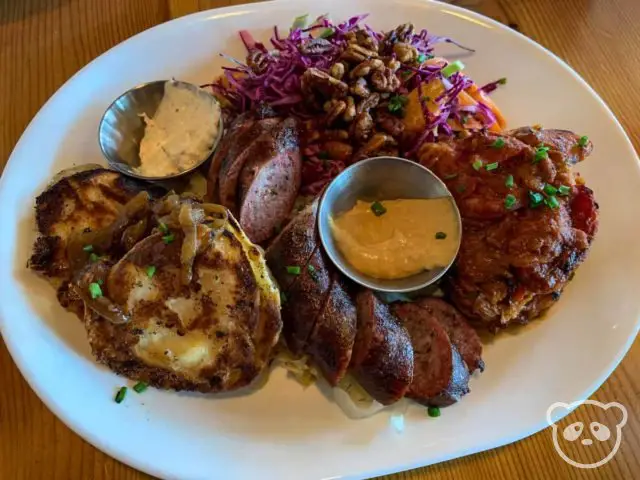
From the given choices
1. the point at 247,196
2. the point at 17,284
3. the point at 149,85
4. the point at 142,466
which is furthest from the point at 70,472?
the point at 149,85

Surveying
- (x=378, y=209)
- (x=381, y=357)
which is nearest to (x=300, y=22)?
(x=378, y=209)

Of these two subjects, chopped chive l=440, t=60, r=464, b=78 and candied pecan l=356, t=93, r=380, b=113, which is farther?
chopped chive l=440, t=60, r=464, b=78

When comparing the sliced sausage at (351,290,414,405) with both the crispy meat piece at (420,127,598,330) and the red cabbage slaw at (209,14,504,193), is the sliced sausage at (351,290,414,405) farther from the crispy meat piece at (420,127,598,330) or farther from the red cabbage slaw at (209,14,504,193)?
the red cabbage slaw at (209,14,504,193)

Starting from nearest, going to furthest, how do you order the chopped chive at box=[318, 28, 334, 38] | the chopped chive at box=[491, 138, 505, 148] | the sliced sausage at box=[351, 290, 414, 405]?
1. the sliced sausage at box=[351, 290, 414, 405]
2. the chopped chive at box=[491, 138, 505, 148]
3. the chopped chive at box=[318, 28, 334, 38]

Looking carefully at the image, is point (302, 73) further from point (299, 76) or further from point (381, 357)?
point (381, 357)

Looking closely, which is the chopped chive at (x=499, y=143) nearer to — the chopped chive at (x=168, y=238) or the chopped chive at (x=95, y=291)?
the chopped chive at (x=168, y=238)

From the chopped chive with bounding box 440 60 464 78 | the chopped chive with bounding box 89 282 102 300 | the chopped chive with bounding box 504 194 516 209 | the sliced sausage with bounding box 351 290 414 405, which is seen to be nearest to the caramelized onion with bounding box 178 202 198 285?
the chopped chive with bounding box 89 282 102 300
